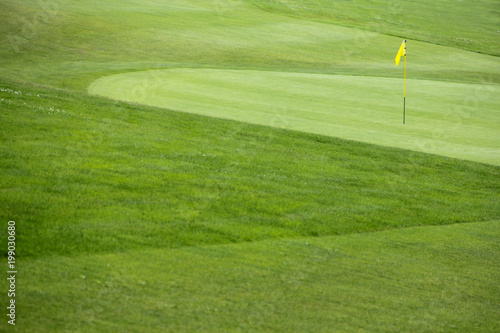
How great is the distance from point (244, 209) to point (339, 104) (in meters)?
11.0

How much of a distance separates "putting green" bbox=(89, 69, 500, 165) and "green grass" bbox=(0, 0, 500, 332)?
0.42ft

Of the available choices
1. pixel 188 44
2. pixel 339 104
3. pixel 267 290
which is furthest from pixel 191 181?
pixel 188 44

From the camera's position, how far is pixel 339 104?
1952 cm

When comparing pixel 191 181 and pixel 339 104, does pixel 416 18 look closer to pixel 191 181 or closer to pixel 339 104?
pixel 339 104

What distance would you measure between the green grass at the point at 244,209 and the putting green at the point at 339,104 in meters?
0.13

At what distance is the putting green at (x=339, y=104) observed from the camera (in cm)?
1589

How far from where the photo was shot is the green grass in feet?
19.5

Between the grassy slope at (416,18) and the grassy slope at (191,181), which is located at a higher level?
the grassy slope at (416,18)

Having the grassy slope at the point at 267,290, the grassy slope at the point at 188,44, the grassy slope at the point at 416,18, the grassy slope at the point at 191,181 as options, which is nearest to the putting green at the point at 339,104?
the grassy slope at the point at 191,181

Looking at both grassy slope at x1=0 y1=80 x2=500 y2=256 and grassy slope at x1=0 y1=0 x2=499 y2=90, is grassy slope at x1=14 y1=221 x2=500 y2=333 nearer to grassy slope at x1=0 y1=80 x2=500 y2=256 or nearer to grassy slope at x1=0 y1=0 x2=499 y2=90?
grassy slope at x1=0 y1=80 x2=500 y2=256

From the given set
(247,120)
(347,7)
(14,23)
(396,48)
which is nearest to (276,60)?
(396,48)

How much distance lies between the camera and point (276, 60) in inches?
1433

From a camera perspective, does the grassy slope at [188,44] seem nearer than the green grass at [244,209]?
No

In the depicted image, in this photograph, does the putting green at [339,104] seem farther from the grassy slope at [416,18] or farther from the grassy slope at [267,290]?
the grassy slope at [416,18]
